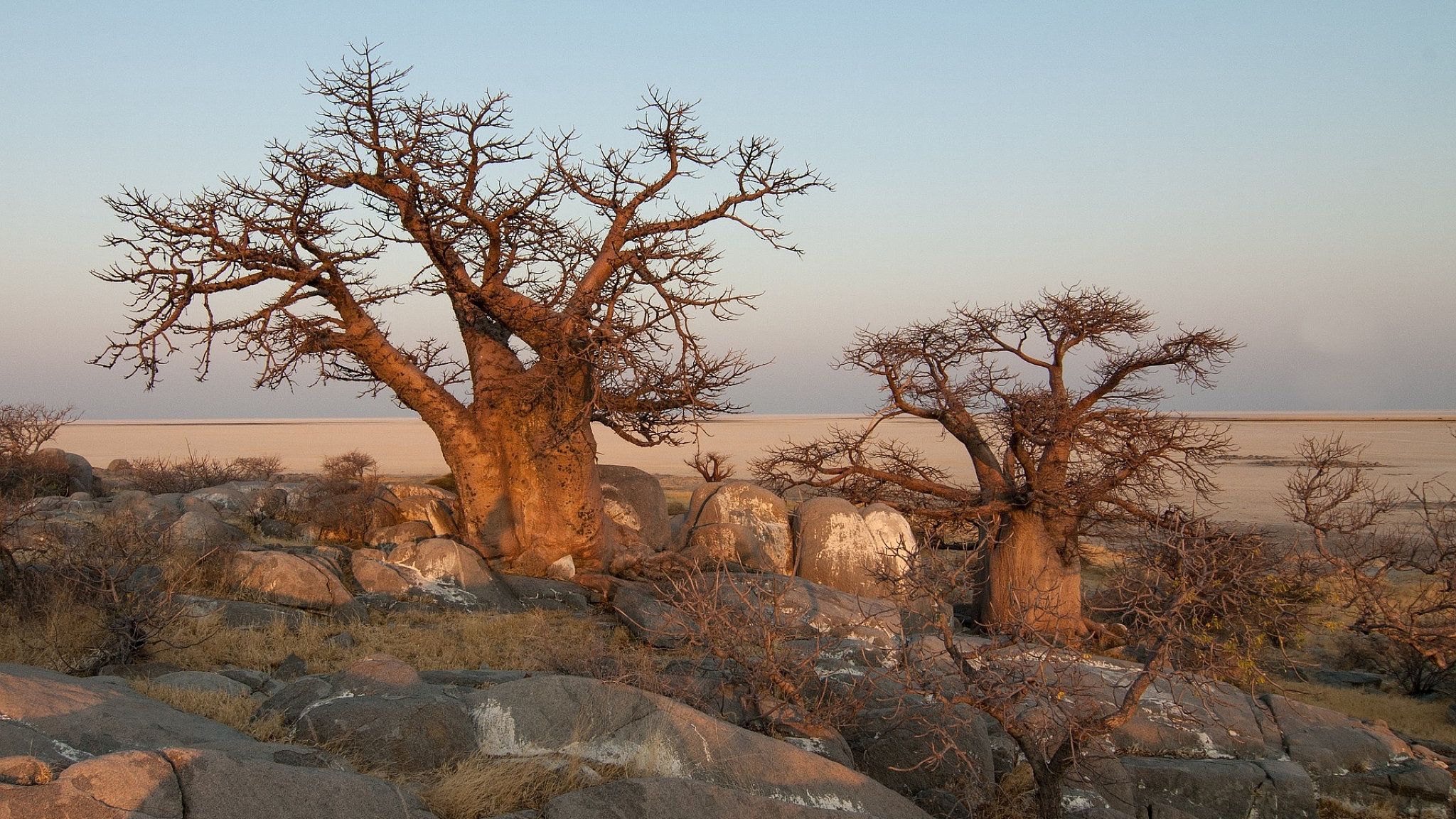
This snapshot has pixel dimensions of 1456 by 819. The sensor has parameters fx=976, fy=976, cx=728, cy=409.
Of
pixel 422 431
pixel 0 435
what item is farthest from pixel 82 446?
pixel 0 435

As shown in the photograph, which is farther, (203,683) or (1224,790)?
(1224,790)

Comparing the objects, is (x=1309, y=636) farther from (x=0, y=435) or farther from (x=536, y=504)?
(x=0, y=435)

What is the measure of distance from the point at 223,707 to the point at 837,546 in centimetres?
911

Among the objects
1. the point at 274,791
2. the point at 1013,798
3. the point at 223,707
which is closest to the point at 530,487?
the point at 223,707

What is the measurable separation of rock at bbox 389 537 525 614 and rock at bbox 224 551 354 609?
106 centimetres

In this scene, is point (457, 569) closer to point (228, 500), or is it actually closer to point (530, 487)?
point (530, 487)

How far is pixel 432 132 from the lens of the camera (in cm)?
1202

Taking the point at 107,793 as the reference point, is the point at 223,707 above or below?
below

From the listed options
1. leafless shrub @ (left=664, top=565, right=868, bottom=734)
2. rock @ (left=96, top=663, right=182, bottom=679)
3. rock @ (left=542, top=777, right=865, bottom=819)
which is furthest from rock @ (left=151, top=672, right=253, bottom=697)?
leafless shrub @ (left=664, top=565, right=868, bottom=734)

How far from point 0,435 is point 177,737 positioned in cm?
1775

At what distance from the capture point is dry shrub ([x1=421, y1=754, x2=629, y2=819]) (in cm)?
475

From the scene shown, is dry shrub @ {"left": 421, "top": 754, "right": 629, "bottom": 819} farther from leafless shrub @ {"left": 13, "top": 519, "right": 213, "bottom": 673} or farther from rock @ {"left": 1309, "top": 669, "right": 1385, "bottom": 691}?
rock @ {"left": 1309, "top": 669, "right": 1385, "bottom": 691}

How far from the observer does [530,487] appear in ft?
41.9

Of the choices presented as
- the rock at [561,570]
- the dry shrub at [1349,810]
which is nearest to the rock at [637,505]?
the rock at [561,570]
